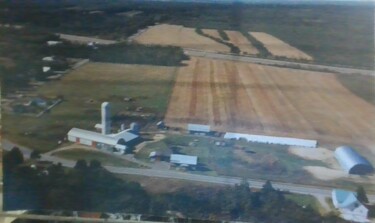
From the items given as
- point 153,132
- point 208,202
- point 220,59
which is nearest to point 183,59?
point 220,59

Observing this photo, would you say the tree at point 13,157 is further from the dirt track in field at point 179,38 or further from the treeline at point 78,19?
the dirt track in field at point 179,38

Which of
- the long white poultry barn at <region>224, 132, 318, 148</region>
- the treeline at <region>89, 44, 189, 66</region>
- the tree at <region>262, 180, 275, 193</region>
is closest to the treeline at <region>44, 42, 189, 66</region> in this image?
the treeline at <region>89, 44, 189, 66</region>

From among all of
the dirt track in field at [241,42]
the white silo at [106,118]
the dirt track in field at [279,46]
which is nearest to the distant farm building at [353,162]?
the dirt track in field at [279,46]

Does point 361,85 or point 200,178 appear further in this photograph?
point 200,178

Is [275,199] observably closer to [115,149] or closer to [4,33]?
[115,149]

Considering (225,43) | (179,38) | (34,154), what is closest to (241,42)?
(225,43)

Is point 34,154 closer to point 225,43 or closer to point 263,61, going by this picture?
point 225,43
